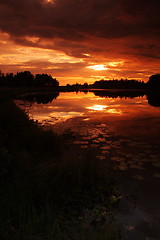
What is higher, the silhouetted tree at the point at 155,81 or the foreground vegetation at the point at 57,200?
the silhouetted tree at the point at 155,81

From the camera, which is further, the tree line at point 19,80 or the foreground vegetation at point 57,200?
the tree line at point 19,80

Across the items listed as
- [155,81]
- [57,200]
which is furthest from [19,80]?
[57,200]

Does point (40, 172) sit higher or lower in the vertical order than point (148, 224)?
higher

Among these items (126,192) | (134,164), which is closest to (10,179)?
(126,192)

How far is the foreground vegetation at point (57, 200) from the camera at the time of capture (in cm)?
362

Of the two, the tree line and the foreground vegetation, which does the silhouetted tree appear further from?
the foreground vegetation

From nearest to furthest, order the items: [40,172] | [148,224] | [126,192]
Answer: [148,224] → [40,172] → [126,192]

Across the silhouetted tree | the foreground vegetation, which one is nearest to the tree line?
the silhouetted tree

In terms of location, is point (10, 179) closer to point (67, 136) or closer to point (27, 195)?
point (27, 195)

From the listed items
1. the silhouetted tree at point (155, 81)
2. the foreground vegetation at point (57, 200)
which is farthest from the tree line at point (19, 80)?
the foreground vegetation at point (57, 200)

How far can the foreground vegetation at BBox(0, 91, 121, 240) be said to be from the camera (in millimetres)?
3622

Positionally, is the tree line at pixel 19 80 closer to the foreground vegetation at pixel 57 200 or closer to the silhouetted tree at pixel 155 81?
the silhouetted tree at pixel 155 81

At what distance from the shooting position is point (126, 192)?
5328 millimetres

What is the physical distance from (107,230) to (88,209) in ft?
3.38
